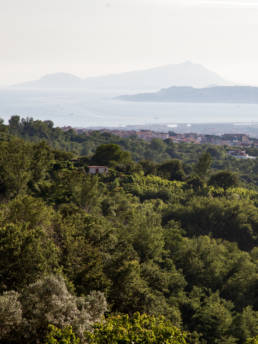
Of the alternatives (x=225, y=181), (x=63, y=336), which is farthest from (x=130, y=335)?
(x=225, y=181)

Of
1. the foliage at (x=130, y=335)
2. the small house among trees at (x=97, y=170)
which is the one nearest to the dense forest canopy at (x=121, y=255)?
the foliage at (x=130, y=335)

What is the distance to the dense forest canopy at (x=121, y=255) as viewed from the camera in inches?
478

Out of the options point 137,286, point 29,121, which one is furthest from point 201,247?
point 29,121

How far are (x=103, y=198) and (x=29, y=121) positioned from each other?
72.7m

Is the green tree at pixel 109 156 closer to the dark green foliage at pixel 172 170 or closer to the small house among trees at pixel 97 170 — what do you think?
the dark green foliage at pixel 172 170

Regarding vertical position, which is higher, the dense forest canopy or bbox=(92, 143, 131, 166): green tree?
bbox=(92, 143, 131, 166): green tree

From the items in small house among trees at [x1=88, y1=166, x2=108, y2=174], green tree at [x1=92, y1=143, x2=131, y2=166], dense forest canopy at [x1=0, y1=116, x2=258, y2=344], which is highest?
green tree at [x1=92, y1=143, x2=131, y2=166]

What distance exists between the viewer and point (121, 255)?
19516 mm

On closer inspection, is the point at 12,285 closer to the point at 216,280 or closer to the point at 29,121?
the point at 216,280

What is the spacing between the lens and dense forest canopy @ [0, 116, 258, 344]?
39.8 ft

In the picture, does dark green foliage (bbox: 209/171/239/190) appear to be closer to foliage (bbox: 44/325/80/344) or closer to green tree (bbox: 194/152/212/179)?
green tree (bbox: 194/152/212/179)

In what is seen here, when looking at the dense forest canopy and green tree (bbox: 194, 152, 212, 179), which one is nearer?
the dense forest canopy

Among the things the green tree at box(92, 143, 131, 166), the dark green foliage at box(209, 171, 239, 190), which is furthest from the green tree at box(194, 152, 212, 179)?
the green tree at box(92, 143, 131, 166)

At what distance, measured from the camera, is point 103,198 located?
3478 centimetres
